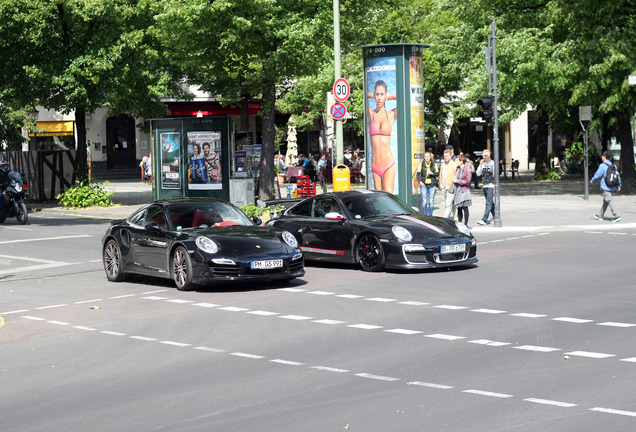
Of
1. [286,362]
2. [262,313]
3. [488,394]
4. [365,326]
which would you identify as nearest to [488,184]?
[262,313]

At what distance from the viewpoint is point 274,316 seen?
11711 mm

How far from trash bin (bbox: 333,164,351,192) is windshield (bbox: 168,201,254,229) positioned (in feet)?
28.4

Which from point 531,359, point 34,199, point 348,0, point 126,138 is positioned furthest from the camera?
point 126,138

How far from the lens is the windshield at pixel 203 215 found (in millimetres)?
15016

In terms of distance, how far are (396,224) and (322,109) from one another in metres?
35.2

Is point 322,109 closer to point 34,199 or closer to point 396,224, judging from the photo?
point 34,199

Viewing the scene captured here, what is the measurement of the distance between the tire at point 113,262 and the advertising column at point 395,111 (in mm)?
10411

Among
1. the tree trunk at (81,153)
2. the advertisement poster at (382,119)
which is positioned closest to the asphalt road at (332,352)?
the advertisement poster at (382,119)

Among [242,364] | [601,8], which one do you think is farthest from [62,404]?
[601,8]

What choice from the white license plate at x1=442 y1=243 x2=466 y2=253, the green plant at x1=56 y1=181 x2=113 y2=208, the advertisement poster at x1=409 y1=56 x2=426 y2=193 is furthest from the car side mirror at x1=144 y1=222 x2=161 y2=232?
the green plant at x1=56 y1=181 x2=113 y2=208

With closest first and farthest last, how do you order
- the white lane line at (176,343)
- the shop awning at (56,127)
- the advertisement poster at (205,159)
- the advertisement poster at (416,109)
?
1. the white lane line at (176,343)
2. the advertisement poster at (416,109)
3. the advertisement poster at (205,159)
4. the shop awning at (56,127)

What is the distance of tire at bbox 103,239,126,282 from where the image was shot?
15.7m

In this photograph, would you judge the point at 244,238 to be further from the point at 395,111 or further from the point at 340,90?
the point at 395,111

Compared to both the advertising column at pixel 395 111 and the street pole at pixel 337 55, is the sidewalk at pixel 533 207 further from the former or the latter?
the street pole at pixel 337 55
